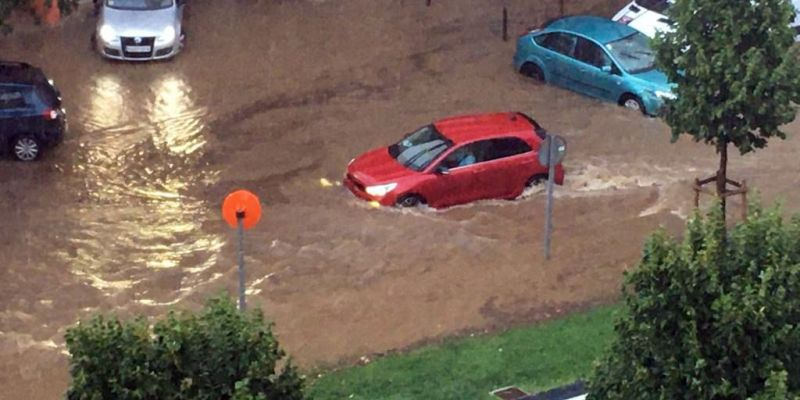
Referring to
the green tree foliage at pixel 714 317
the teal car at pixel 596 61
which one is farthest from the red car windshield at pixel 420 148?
the green tree foliage at pixel 714 317

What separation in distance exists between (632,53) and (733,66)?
8685 millimetres

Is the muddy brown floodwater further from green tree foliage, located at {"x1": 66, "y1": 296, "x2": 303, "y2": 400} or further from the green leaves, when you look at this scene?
green tree foliage, located at {"x1": 66, "y1": 296, "x2": 303, "y2": 400}

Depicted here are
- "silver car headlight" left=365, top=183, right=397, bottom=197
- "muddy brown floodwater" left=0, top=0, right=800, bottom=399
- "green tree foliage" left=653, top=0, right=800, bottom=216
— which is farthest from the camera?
"silver car headlight" left=365, top=183, right=397, bottom=197

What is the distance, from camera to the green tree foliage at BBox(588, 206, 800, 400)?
7.79 m

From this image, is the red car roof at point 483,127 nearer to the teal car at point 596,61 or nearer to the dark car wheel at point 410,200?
the dark car wheel at point 410,200

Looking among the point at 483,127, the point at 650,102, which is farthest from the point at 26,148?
the point at 650,102

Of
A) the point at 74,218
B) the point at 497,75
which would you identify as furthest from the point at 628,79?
the point at 74,218

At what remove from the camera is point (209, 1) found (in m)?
29.7

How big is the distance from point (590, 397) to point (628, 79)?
1551cm

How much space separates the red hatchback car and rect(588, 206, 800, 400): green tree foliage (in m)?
11.1

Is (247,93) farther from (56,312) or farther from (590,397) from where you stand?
(590,397)

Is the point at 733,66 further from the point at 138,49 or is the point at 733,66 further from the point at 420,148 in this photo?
the point at 138,49

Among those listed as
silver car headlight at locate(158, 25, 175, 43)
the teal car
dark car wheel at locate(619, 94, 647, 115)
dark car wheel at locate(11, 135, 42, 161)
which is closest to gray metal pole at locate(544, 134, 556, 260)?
dark car wheel at locate(619, 94, 647, 115)

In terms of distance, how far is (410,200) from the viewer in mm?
19328
